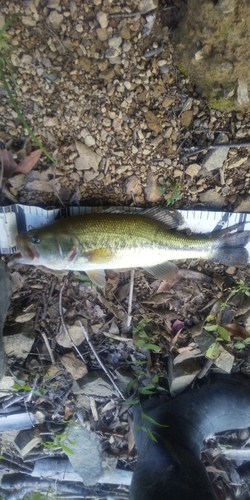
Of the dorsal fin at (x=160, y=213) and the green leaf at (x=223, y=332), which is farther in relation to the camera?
the green leaf at (x=223, y=332)

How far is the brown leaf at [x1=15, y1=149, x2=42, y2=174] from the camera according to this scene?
9.68 feet

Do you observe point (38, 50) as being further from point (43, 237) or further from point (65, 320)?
point (65, 320)

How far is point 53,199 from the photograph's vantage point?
3064 mm

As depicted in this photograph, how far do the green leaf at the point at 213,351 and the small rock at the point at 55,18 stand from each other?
2877 mm

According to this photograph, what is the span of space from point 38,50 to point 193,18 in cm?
116

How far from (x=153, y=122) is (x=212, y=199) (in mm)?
802

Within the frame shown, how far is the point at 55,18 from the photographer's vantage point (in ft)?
8.84

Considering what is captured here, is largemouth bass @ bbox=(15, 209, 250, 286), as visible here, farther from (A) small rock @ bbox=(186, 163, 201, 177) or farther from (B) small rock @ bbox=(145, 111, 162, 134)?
(B) small rock @ bbox=(145, 111, 162, 134)

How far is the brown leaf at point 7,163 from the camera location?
9.55 feet

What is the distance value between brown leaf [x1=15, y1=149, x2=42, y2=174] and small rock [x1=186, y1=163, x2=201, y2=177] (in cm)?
122

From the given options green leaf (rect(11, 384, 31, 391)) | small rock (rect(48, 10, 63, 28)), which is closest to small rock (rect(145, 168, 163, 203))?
small rock (rect(48, 10, 63, 28))

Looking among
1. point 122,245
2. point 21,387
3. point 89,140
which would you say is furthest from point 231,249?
point 21,387

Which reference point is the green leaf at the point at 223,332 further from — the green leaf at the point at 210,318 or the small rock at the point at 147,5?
the small rock at the point at 147,5

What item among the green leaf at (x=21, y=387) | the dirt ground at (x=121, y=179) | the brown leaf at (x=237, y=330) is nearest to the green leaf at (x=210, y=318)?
the dirt ground at (x=121, y=179)
